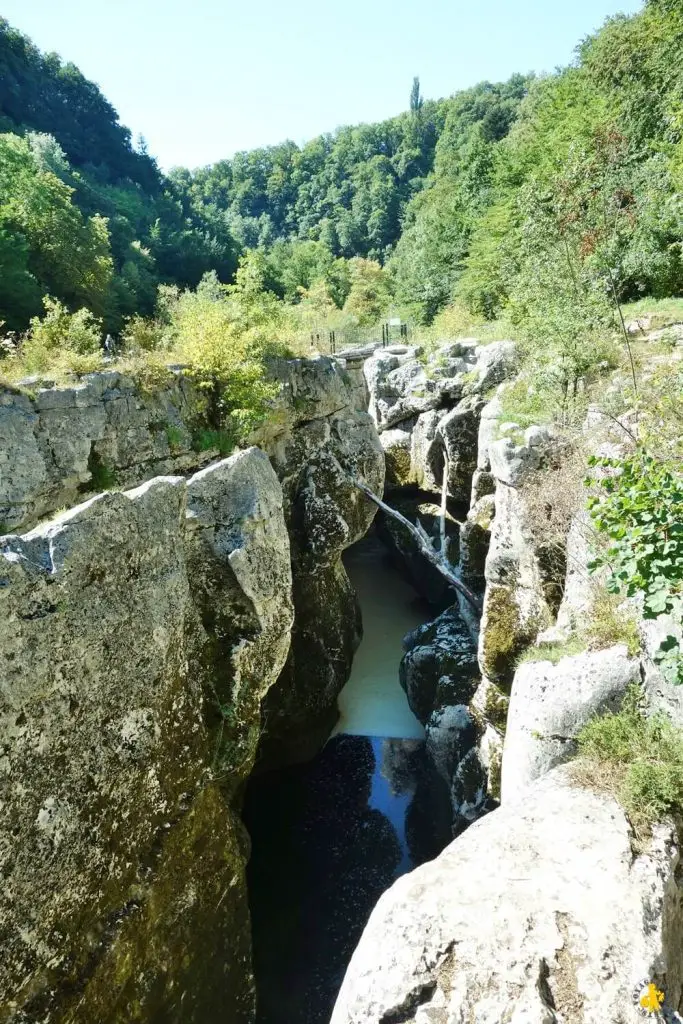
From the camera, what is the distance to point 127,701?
21.4 ft

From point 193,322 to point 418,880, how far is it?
397 inches

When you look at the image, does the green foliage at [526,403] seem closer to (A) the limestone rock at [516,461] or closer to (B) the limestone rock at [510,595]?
(A) the limestone rock at [516,461]

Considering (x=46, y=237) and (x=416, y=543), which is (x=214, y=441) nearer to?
(x=416, y=543)

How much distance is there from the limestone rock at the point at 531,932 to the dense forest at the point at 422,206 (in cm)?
955

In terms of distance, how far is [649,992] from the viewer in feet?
13.2

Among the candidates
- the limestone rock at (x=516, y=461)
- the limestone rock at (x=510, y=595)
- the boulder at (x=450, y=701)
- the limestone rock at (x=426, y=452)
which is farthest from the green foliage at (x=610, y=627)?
the limestone rock at (x=426, y=452)

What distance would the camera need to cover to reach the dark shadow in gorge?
9781 millimetres

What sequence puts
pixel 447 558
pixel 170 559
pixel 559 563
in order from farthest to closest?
pixel 447 558, pixel 559 563, pixel 170 559

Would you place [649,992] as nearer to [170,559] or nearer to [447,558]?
[170,559]

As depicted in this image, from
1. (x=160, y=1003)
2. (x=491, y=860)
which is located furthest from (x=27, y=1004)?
(x=491, y=860)

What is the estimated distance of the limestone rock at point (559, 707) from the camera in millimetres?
6793

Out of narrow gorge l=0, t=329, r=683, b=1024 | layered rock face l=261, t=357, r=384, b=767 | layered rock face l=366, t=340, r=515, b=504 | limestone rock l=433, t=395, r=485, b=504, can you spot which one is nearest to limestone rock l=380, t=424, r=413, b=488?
layered rock face l=366, t=340, r=515, b=504

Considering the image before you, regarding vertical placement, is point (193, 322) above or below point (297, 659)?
above

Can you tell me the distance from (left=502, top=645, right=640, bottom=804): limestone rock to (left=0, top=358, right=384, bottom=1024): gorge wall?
3.64 metres
